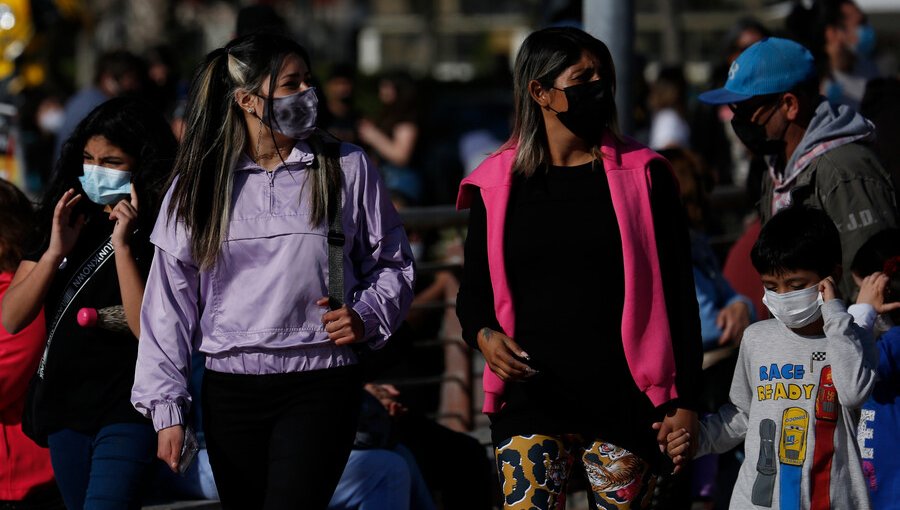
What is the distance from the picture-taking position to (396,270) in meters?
4.20

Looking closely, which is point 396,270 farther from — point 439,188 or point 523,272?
point 439,188

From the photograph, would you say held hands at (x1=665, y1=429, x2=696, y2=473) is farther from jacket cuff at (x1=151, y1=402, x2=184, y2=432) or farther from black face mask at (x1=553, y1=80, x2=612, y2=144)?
jacket cuff at (x1=151, y1=402, x2=184, y2=432)

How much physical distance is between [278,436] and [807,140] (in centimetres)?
228

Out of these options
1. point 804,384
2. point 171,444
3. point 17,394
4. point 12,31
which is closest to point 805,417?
point 804,384

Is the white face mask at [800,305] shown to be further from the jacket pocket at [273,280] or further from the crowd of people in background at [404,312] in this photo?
the jacket pocket at [273,280]

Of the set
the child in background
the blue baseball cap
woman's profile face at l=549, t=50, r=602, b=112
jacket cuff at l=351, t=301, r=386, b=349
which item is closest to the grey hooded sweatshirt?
the blue baseball cap

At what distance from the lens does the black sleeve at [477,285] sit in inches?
162

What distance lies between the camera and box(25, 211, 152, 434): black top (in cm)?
449

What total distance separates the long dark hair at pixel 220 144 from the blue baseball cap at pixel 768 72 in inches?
67.9

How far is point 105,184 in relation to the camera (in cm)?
461

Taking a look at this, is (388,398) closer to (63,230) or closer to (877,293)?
(63,230)

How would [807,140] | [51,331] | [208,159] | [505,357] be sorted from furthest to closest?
[807,140]
[51,331]
[208,159]
[505,357]

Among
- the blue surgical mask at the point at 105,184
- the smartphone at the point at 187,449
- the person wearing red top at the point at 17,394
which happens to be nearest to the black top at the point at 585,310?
the smartphone at the point at 187,449

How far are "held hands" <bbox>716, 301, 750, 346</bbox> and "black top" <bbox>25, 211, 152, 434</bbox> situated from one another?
2.54 m
